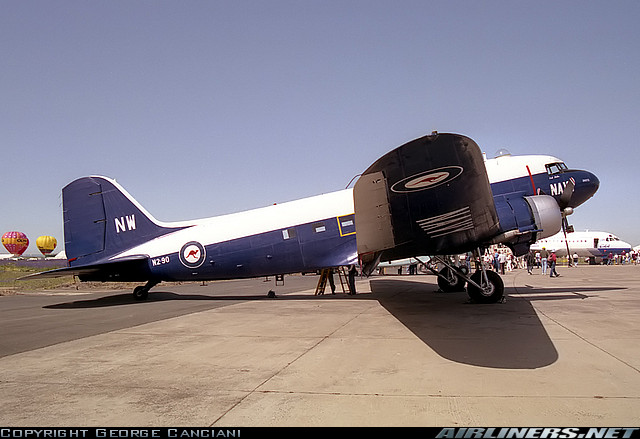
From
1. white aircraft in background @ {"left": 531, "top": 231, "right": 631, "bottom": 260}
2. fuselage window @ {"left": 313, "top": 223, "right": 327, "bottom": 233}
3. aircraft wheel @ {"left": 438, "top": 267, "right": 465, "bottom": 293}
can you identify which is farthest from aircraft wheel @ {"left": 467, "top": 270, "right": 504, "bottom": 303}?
white aircraft in background @ {"left": 531, "top": 231, "right": 631, "bottom": 260}

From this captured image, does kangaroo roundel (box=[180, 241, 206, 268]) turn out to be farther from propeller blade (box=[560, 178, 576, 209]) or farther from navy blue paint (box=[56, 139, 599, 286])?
propeller blade (box=[560, 178, 576, 209])

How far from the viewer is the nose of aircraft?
11.8 metres

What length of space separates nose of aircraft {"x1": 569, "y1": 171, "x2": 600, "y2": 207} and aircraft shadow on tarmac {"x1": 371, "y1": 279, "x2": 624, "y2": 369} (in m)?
3.32

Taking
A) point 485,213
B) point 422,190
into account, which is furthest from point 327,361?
point 485,213

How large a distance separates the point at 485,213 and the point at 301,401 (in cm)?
604

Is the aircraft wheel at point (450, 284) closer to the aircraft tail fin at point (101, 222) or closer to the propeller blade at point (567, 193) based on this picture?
the propeller blade at point (567, 193)

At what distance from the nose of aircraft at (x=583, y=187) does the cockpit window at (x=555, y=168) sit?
39cm

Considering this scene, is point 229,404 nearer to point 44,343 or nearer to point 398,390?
point 398,390

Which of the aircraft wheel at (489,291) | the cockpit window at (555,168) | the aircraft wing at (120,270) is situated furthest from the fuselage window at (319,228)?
the cockpit window at (555,168)

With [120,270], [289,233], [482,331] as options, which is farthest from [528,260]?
[120,270]

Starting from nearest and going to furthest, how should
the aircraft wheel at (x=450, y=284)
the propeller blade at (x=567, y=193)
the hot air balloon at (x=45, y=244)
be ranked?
the propeller blade at (x=567, y=193), the aircraft wheel at (x=450, y=284), the hot air balloon at (x=45, y=244)

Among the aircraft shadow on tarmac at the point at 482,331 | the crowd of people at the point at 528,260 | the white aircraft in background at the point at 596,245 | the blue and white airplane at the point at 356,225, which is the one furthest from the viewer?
the white aircraft in background at the point at 596,245

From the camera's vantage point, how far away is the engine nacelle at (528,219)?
10.4 meters

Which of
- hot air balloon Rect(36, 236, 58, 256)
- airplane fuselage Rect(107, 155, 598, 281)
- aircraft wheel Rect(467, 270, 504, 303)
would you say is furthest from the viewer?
hot air balloon Rect(36, 236, 58, 256)
